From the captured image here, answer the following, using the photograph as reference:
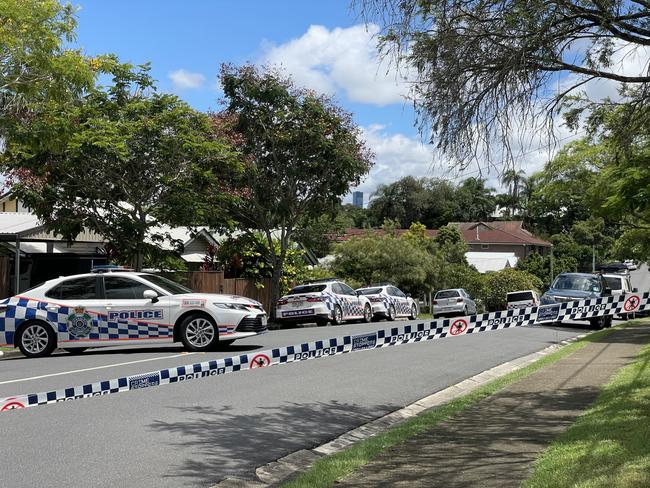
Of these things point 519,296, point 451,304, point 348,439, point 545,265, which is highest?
point 545,265

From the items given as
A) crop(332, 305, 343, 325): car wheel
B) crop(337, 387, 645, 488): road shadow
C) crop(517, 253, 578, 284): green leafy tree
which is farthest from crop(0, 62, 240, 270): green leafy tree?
crop(517, 253, 578, 284): green leafy tree

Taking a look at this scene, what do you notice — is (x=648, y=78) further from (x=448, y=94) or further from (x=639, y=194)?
(x=639, y=194)

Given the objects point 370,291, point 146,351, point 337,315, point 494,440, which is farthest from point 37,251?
point 494,440

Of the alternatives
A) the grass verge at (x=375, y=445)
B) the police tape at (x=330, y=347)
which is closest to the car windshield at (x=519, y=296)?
the police tape at (x=330, y=347)

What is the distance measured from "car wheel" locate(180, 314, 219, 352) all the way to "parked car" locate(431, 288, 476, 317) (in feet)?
73.7

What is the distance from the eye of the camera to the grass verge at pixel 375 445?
6.00 meters

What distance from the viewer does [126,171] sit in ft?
70.2

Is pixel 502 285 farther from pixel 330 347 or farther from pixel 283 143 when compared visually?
pixel 330 347

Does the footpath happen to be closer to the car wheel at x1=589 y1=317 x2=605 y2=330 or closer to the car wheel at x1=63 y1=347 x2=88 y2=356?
the car wheel at x1=63 y1=347 x2=88 y2=356

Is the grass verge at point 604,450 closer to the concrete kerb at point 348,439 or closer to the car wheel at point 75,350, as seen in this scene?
the concrete kerb at point 348,439

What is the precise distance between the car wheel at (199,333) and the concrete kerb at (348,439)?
16.1 feet

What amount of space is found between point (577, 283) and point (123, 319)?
17.1 metres

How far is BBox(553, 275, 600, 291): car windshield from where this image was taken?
1006 inches

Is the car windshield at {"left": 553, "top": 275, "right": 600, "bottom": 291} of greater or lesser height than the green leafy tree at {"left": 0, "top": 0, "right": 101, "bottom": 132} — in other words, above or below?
below
